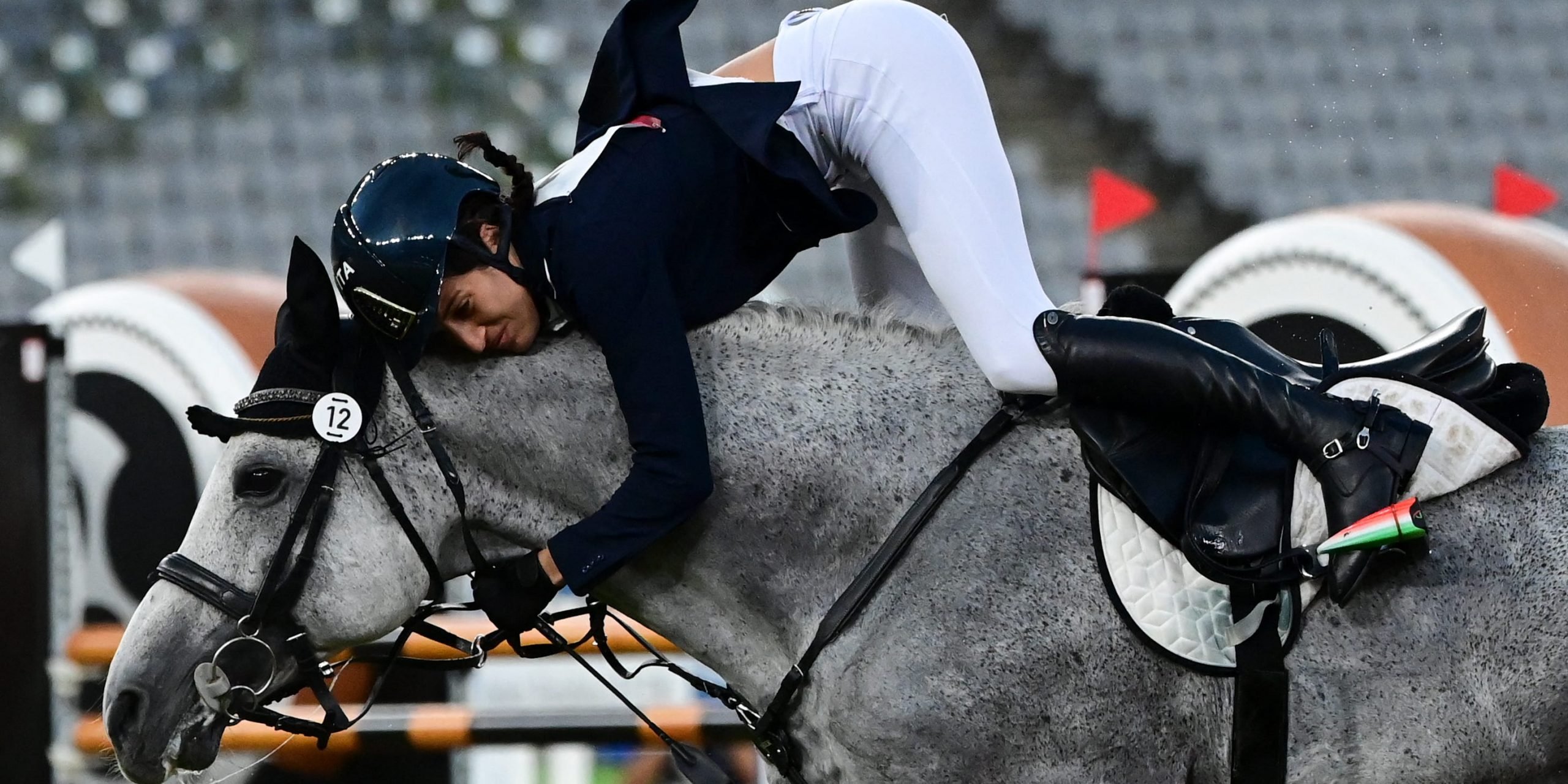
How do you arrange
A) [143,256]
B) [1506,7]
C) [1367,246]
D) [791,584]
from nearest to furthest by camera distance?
[791,584] < [1367,246] < [1506,7] < [143,256]

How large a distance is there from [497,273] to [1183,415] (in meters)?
0.98

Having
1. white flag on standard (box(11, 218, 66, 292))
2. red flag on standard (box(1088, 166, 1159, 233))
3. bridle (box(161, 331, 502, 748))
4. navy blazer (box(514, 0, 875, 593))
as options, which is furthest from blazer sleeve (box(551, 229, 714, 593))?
white flag on standard (box(11, 218, 66, 292))

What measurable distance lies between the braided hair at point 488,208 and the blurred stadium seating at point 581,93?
9.36 ft

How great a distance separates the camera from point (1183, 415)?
2.13m

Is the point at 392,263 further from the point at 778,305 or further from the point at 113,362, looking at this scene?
the point at 113,362

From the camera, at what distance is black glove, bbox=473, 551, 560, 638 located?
6.84ft

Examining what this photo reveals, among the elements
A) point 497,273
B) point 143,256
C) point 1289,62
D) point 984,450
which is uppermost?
point 497,273

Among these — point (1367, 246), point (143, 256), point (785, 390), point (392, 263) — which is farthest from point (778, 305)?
point (143, 256)

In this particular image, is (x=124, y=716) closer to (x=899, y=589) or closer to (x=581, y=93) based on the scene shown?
(x=899, y=589)

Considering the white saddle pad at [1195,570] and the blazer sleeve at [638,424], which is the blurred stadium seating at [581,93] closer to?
the white saddle pad at [1195,570]

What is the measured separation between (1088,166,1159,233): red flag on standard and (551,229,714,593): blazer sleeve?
2402mm

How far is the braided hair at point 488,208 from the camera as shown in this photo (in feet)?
6.93

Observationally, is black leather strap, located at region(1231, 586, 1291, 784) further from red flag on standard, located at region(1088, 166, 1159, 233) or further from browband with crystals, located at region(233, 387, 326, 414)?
red flag on standard, located at region(1088, 166, 1159, 233)

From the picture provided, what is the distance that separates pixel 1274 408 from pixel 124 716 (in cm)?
163
